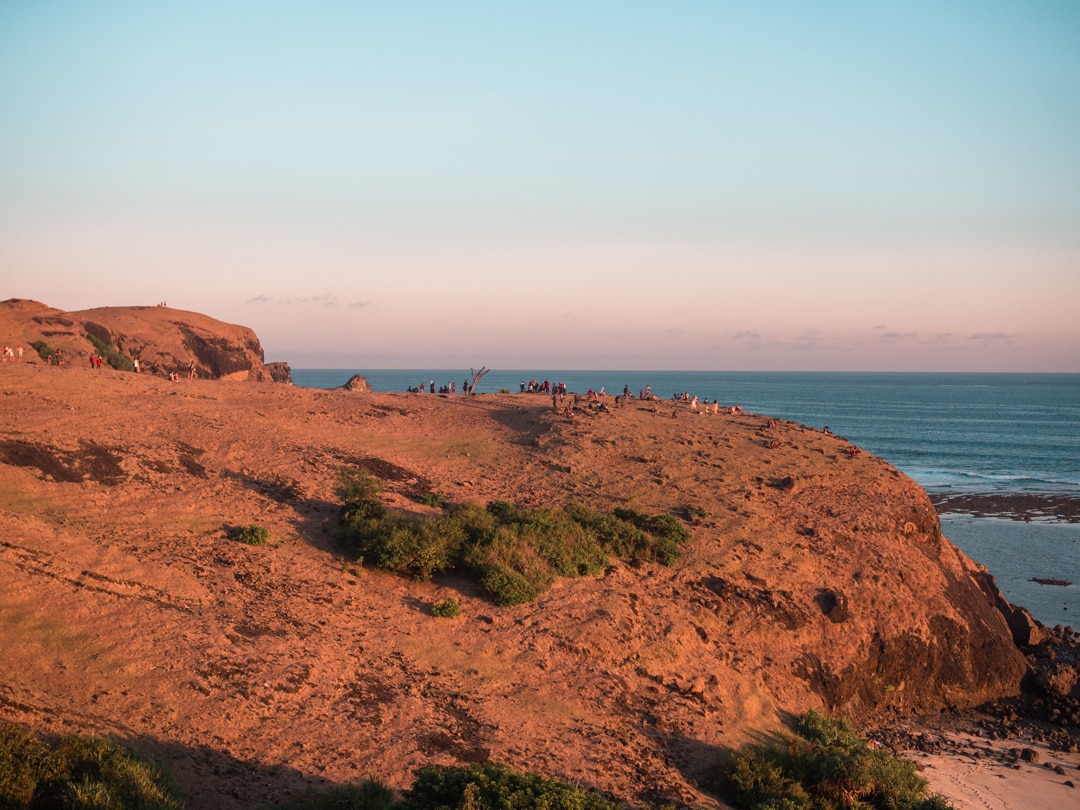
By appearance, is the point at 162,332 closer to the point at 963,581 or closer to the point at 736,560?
the point at 736,560

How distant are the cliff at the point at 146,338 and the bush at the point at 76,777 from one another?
38885mm

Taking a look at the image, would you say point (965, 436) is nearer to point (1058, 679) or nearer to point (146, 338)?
point (1058, 679)

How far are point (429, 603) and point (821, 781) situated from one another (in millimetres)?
9560

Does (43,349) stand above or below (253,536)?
above

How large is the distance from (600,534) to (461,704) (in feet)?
27.8

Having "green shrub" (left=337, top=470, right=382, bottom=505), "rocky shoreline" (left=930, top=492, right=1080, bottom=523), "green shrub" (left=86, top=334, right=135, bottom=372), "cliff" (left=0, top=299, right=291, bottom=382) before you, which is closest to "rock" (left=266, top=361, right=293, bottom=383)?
"cliff" (left=0, top=299, right=291, bottom=382)

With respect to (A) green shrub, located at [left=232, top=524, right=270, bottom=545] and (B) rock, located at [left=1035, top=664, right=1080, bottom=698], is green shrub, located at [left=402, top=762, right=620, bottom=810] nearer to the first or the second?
(A) green shrub, located at [left=232, top=524, right=270, bottom=545]

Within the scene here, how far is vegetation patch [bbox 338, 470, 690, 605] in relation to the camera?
20812 mm

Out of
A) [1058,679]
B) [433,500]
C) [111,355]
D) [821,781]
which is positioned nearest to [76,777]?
[821,781]

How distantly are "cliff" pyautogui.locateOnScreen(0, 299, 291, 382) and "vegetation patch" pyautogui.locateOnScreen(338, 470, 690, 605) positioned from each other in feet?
102

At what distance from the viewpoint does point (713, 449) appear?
102ft

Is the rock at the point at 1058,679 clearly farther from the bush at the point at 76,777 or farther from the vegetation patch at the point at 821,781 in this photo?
the bush at the point at 76,777

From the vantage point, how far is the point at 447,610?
1952cm

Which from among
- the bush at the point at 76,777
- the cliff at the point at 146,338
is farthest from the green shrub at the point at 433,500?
the cliff at the point at 146,338
